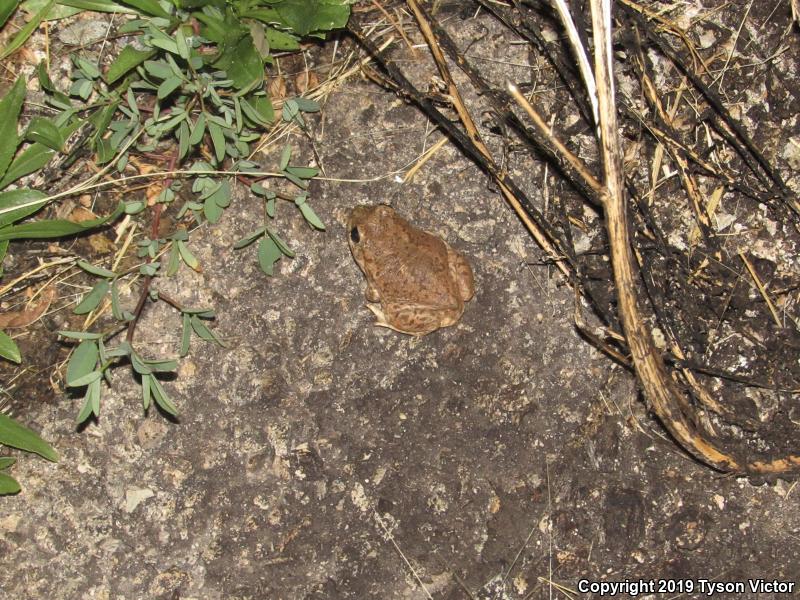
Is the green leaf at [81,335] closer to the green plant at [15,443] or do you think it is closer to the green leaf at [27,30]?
the green plant at [15,443]

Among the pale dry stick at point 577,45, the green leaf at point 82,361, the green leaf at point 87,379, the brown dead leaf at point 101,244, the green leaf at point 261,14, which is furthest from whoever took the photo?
the brown dead leaf at point 101,244

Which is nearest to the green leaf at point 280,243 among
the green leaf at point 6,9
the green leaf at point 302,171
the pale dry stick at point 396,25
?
the green leaf at point 302,171

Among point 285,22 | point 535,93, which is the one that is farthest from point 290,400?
point 535,93

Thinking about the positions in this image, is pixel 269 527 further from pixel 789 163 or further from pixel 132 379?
pixel 789 163

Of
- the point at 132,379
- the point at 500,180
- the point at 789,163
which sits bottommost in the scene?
the point at 132,379

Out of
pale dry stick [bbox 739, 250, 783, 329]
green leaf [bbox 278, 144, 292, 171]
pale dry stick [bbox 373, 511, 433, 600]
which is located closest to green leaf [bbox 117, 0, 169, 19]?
green leaf [bbox 278, 144, 292, 171]

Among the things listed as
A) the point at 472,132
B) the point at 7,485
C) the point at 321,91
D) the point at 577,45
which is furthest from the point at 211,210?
the point at 577,45

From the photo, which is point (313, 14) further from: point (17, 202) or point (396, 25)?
point (17, 202)
